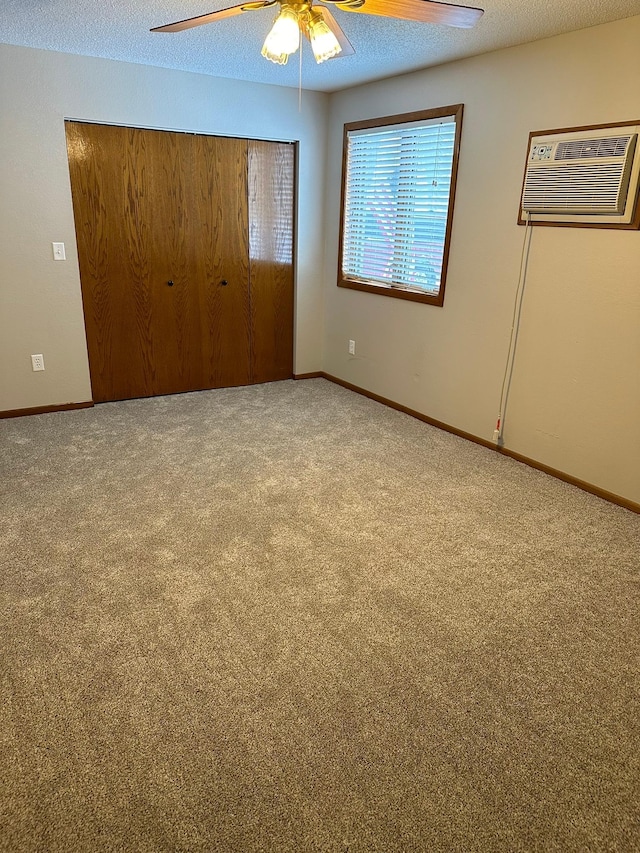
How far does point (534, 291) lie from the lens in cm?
332

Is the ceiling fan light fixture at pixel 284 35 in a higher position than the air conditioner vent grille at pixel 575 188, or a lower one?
higher

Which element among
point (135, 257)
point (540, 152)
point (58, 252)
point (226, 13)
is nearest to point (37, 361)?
point (58, 252)

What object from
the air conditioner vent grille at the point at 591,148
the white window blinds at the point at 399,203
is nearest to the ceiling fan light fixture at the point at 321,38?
the air conditioner vent grille at the point at 591,148

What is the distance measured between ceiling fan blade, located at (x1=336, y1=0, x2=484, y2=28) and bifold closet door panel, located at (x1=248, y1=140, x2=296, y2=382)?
2573 millimetres

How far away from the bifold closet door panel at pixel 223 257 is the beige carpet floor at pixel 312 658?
1.57 meters

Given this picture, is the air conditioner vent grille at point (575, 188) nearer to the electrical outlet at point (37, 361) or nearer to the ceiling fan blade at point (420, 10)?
the ceiling fan blade at point (420, 10)

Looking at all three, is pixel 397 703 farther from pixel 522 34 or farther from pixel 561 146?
pixel 522 34

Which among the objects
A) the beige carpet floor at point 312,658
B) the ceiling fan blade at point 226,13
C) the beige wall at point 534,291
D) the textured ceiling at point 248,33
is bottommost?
the beige carpet floor at point 312,658

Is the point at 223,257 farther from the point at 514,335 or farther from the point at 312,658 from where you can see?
the point at 312,658

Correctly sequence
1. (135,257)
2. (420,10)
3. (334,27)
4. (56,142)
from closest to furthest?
(420,10) → (334,27) → (56,142) → (135,257)

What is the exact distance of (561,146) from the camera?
119 inches

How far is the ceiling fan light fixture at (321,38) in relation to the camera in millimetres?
2098

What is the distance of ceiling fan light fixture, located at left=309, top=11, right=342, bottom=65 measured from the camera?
210 cm

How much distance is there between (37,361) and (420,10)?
3304mm
